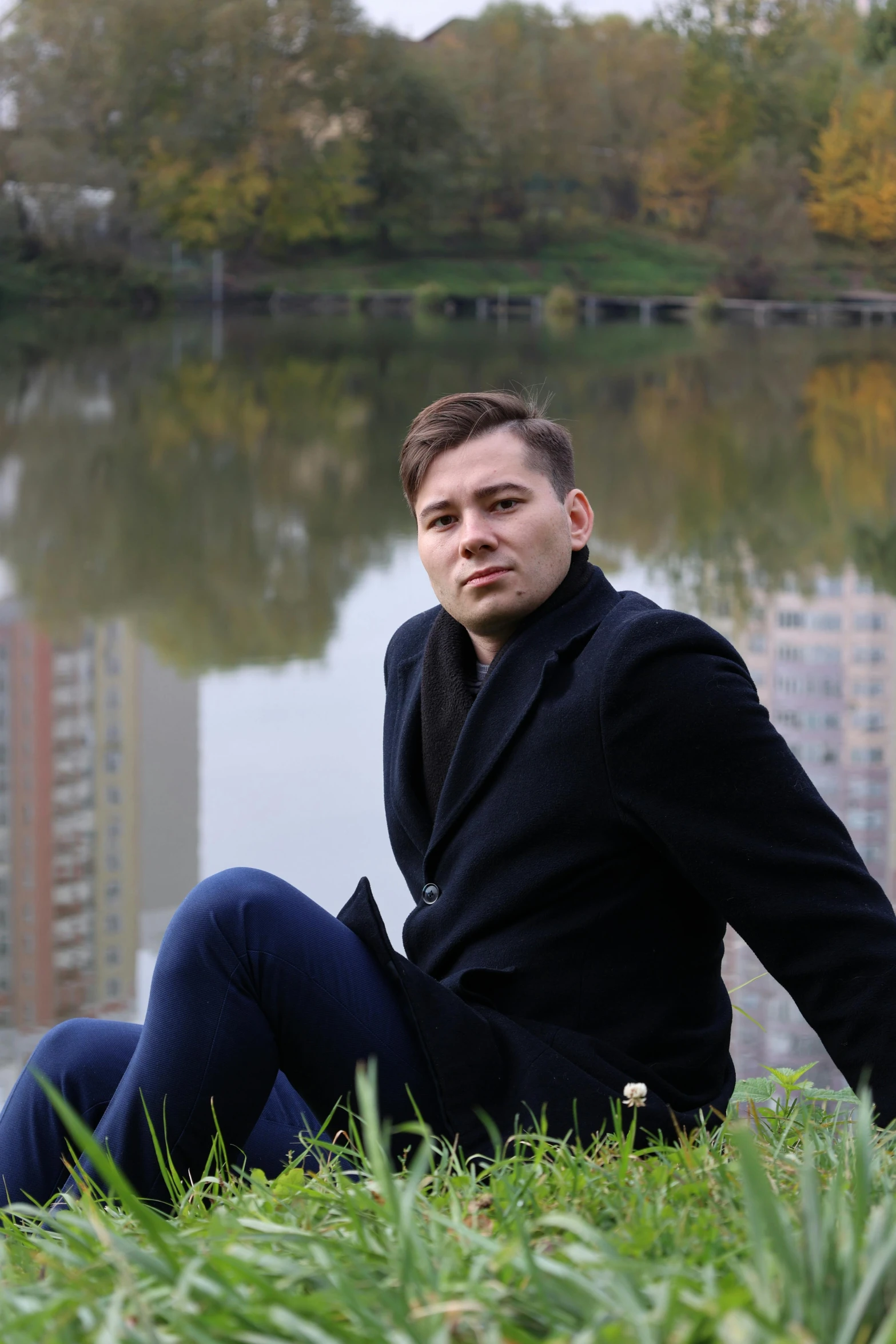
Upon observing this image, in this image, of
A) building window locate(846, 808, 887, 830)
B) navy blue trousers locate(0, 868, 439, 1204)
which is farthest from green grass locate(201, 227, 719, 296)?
navy blue trousers locate(0, 868, 439, 1204)

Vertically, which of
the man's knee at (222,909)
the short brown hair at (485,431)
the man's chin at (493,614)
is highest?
the short brown hair at (485,431)

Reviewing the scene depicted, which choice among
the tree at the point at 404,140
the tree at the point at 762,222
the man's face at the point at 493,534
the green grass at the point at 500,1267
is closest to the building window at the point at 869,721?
the man's face at the point at 493,534

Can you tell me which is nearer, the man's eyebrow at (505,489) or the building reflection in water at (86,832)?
the man's eyebrow at (505,489)

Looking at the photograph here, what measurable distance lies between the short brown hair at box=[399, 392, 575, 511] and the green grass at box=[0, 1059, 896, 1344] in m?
0.82

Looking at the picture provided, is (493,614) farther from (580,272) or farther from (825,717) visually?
(580,272)

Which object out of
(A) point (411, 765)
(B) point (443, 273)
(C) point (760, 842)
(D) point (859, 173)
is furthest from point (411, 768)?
(D) point (859, 173)

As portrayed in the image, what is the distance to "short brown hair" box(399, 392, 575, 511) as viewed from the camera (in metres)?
1.82

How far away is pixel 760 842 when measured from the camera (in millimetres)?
1584

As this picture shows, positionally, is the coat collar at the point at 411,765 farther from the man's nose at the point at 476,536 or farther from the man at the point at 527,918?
the man's nose at the point at 476,536

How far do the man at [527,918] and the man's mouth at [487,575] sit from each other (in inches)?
0.4

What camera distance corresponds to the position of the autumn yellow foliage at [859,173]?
48.0 metres

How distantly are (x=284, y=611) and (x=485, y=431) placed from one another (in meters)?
6.54

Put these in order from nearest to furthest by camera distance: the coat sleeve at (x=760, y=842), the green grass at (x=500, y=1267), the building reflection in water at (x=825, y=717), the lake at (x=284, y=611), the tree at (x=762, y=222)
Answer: the green grass at (x=500, y=1267), the coat sleeve at (x=760, y=842), the building reflection in water at (x=825, y=717), the lake at (x=284, y=611), the tree at (x=762, y=222)

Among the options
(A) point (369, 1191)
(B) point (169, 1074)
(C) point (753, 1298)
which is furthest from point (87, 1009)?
(C) point (753, 1298)
